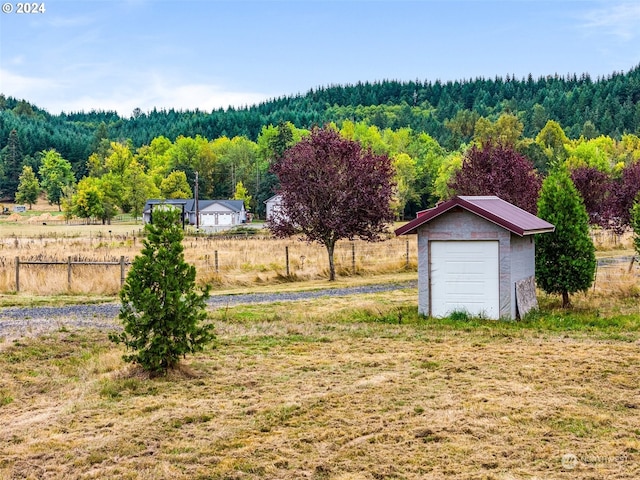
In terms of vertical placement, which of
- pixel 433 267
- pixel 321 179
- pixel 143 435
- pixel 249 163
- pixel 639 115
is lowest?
pixel 143 435

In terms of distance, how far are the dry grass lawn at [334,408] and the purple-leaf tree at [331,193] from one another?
12917 mm

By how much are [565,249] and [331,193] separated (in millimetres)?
11064

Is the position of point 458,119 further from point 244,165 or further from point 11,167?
point 11,167

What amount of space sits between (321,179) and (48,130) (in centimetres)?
→ 15715

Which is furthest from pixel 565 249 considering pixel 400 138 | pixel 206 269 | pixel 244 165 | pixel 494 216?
pixel 400 138

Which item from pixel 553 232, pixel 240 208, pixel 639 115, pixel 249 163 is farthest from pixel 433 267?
pixel 639 115

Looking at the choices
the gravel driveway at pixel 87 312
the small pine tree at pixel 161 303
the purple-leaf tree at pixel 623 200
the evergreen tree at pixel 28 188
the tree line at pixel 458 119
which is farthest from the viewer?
the tree line at pixel 458 119

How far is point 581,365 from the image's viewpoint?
11.9 m

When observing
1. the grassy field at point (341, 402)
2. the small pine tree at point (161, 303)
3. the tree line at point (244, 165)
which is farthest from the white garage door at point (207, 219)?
the small pine tree at point (161, 303)

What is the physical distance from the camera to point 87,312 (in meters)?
19.1

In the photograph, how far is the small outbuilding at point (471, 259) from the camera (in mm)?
17375

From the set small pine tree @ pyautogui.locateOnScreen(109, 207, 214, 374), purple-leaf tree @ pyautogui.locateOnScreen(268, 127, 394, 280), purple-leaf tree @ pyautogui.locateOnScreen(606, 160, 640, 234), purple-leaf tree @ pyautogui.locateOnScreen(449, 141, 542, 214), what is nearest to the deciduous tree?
purple-leaf tree @ pyautogui.locateOnScreen(449, 141, 542, 214)

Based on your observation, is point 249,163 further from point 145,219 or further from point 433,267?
point 433,267

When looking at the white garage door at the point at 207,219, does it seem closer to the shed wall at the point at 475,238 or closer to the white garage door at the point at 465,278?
the shed wall at the point at 475,238
